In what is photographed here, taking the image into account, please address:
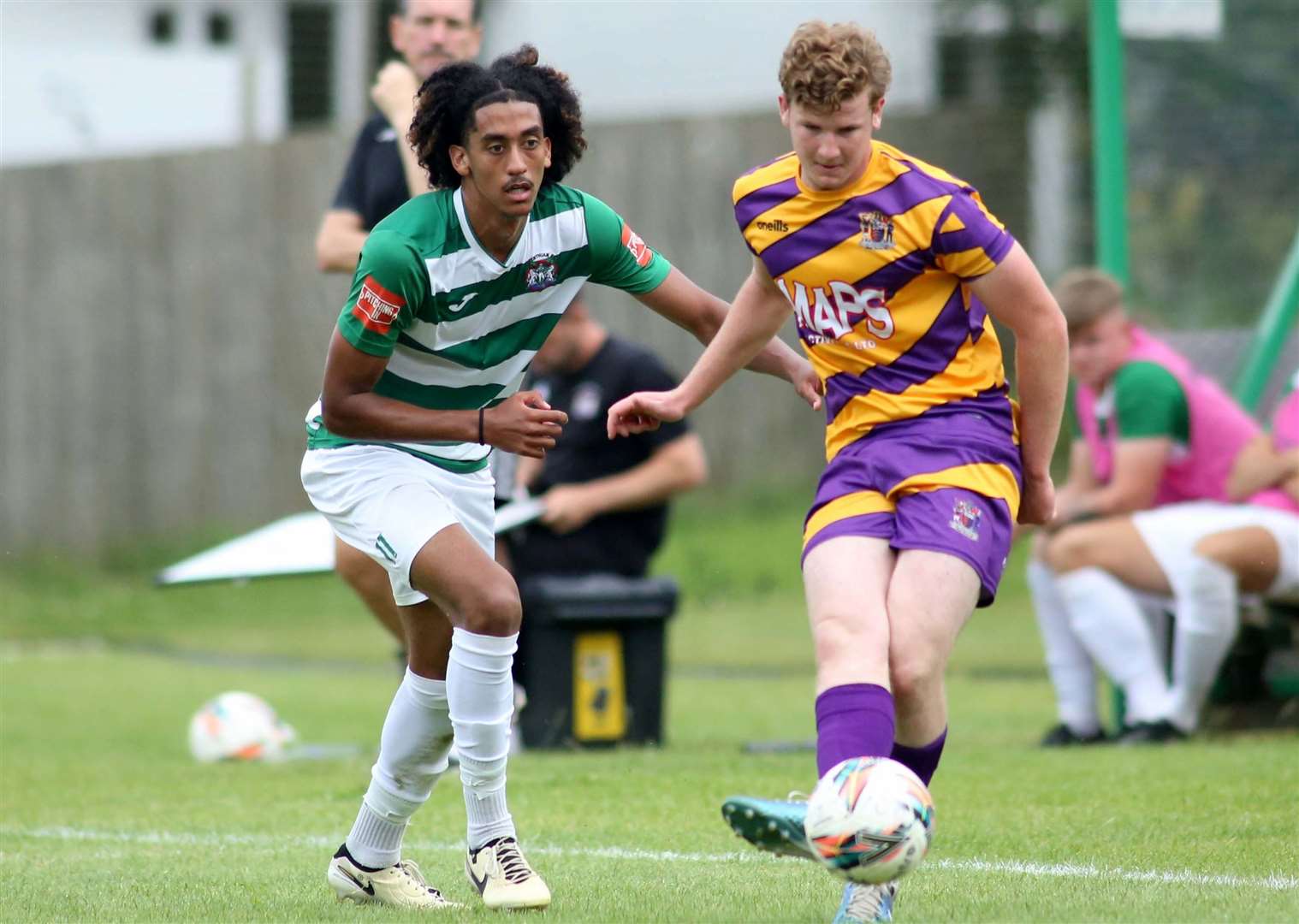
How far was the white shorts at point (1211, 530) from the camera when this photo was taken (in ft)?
25.2

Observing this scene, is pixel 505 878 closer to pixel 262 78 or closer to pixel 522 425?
pixel 522 425

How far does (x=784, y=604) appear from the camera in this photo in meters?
14.0

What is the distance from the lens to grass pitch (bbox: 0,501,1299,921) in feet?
14.5

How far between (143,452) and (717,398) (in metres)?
4.64

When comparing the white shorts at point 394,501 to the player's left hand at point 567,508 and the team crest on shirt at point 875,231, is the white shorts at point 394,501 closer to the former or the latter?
the team crest on shirt at point 875,231

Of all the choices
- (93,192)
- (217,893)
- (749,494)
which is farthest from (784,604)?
(217,893)

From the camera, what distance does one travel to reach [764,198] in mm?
4492

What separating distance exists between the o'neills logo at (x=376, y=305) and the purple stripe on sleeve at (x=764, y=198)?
2.63ft

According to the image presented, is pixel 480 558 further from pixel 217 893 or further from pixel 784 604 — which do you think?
pixel 784 604

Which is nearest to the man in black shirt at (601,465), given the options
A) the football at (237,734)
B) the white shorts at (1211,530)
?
the football at (237,734)

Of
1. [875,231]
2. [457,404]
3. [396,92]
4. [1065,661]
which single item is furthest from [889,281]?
[1065,661]

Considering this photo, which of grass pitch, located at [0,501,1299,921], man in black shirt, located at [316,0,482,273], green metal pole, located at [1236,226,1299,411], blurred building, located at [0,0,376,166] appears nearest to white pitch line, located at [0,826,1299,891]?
grass pitch, located at [0,501,1299,921]

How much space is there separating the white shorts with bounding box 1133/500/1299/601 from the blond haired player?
11.2 feet

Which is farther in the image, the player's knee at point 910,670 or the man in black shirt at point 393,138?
the man in black shirt at point 393,138
